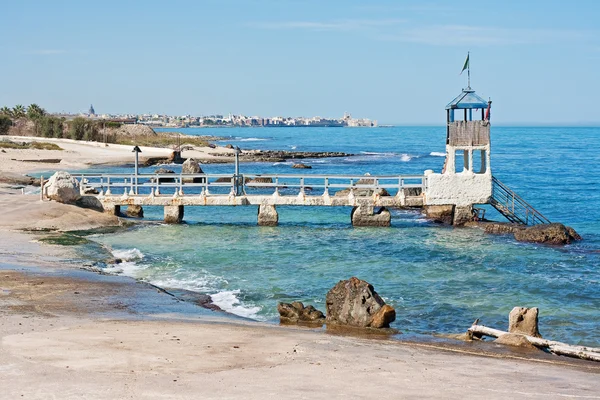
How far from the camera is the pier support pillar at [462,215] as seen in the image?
34969 millimetres

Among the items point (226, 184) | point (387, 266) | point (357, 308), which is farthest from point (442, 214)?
point (357, 308)

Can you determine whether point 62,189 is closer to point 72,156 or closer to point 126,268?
point 126,268

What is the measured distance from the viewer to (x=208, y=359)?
12.9 meters

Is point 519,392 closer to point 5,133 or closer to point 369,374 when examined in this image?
point 369,374

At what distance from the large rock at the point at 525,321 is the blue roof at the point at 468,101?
65.1 ft

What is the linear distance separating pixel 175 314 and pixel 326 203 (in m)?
18.1

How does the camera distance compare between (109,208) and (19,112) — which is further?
(19,112)

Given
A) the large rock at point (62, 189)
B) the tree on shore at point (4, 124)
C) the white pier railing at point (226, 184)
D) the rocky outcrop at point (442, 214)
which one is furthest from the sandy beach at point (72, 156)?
the rocky outcrop at point (442, 214)

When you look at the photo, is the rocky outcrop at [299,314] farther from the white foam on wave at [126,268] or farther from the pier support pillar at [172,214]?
the pier support pillar at [172,214]

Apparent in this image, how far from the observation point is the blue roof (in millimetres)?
35094

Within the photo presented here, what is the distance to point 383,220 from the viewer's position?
116 ft

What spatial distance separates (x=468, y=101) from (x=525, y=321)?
2013 centimetres

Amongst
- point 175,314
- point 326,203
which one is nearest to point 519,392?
point 175,314

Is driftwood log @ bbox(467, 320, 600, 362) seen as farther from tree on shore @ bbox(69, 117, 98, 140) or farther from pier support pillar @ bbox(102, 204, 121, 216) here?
tree on shore @ bbox(69, 117, 98, 140)
